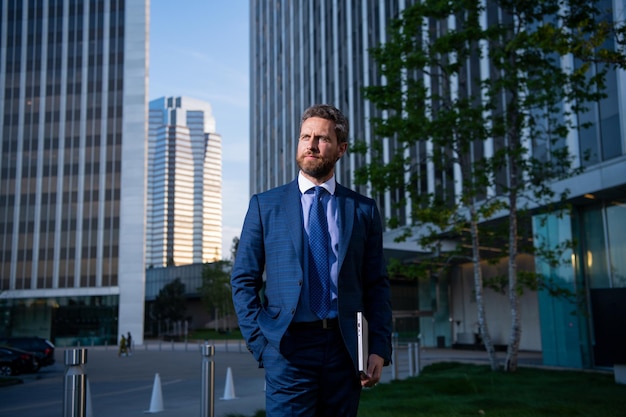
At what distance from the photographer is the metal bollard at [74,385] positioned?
164 inches

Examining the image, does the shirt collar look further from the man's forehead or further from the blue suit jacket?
the man's forehead

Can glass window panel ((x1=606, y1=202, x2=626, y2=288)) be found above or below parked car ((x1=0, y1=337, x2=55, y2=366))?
above

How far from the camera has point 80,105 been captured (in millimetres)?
67000

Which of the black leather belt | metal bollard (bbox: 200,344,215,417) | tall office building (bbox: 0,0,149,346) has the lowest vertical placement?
metal bollard (bbox: 200,344,215,417)

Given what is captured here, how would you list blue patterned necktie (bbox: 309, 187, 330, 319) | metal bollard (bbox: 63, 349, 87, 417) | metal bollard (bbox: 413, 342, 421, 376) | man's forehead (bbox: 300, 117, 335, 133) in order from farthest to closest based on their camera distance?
1. metal bollard (bbox: 413, 342, 421, 376)
2. metal bollard (bbox: 63, 349, 87, 417)
3. man's forehead (bbox: 300, 117, 335, 133)
4. blue patterned necktie (bbox: 309, 187, 330, 319)

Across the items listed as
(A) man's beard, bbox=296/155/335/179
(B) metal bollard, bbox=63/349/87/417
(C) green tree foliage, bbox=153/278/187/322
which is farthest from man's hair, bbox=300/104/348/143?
(C) green tree foliage, bbox=153/278/187/322

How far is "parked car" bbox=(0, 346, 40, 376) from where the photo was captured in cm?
2300

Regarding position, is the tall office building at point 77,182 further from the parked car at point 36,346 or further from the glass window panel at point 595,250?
the glass window panel at point 595,250

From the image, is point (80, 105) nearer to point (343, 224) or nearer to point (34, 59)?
point (34, 59)

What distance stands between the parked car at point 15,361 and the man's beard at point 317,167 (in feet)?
75.4

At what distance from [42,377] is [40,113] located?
168ft

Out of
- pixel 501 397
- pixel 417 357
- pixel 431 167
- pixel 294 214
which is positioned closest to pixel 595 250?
pixel 417 357

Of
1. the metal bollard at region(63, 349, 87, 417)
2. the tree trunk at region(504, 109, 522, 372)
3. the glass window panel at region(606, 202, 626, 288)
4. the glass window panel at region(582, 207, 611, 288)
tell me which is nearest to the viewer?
the metal bollard at region(63, 349, 87, 417)

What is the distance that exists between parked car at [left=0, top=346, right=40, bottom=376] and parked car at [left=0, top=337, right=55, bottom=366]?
4.10 feet
